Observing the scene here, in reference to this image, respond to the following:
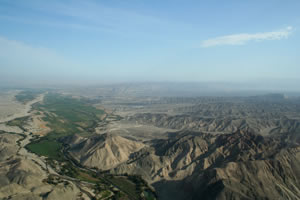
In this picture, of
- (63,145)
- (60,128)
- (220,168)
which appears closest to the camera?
(220,168)

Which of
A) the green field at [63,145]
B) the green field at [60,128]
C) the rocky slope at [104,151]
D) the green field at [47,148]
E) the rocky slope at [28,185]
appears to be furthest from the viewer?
the green field at [60,128]

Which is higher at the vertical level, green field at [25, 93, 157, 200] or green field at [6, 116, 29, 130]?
green field at [6, 116, 29, 130]

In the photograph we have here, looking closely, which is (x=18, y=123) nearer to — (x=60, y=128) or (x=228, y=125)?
(x=60, y=128)

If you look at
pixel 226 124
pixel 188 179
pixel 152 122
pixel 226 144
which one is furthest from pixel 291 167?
pixel 152 122

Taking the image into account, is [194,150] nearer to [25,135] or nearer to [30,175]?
[30,175]

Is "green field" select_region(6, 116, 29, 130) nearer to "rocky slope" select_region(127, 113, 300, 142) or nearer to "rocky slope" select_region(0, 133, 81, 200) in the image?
"rocky slope" select_region(127, 113, 300, 142)

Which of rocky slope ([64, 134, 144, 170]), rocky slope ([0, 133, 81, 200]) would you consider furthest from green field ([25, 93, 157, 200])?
rocky slope ([0, 133, 81, 200])

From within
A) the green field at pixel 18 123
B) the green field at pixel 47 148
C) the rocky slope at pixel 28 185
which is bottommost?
the green field at pixel 47 148

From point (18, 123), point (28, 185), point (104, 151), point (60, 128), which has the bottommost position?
point (60, 128)

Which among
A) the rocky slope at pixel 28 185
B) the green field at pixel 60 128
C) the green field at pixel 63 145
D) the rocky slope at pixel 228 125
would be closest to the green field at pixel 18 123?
the green field at pixel 63 145

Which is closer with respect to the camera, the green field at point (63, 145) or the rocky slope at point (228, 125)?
the green field at point (63, 145)

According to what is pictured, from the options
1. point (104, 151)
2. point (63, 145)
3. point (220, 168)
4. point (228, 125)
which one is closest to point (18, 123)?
point (63, 145)

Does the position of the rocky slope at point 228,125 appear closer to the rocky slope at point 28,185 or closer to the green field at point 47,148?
the green field at point 47,148
